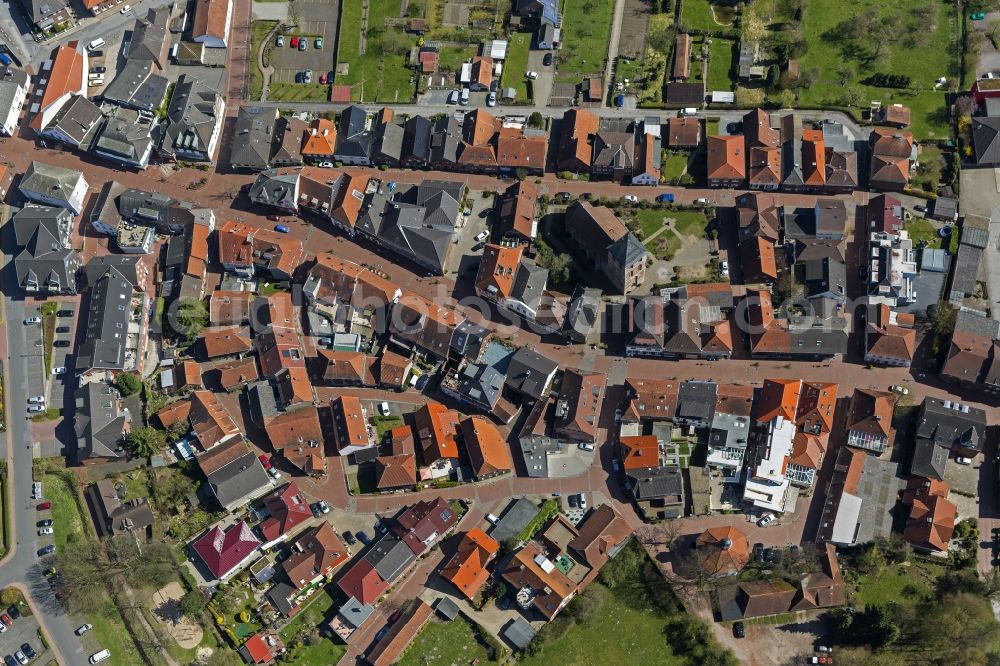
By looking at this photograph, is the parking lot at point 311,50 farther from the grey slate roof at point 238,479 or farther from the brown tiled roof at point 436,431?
the grey slate roof at point 238,479

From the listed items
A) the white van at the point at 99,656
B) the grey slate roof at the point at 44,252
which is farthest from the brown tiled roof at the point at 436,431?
the grey slate roof at the point at 44,252

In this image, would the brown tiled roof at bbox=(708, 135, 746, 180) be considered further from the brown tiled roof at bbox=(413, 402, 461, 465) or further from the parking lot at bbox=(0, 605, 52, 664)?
the parking lot at bbox=(0, 605, 52, 664)

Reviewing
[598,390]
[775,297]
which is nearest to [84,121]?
[598,390]

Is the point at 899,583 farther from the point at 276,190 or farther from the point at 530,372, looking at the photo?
the point at 276,190

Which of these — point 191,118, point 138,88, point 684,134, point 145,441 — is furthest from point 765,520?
point 138,88

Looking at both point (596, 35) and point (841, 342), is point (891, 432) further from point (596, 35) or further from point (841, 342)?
point (596, 35)

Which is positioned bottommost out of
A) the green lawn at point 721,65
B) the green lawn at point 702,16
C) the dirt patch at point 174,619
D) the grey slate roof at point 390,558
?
the dirt patch at point 174,619

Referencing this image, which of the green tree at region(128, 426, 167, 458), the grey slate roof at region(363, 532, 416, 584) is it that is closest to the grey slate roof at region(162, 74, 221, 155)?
the green tree at region(128, 426, 167, 458)
